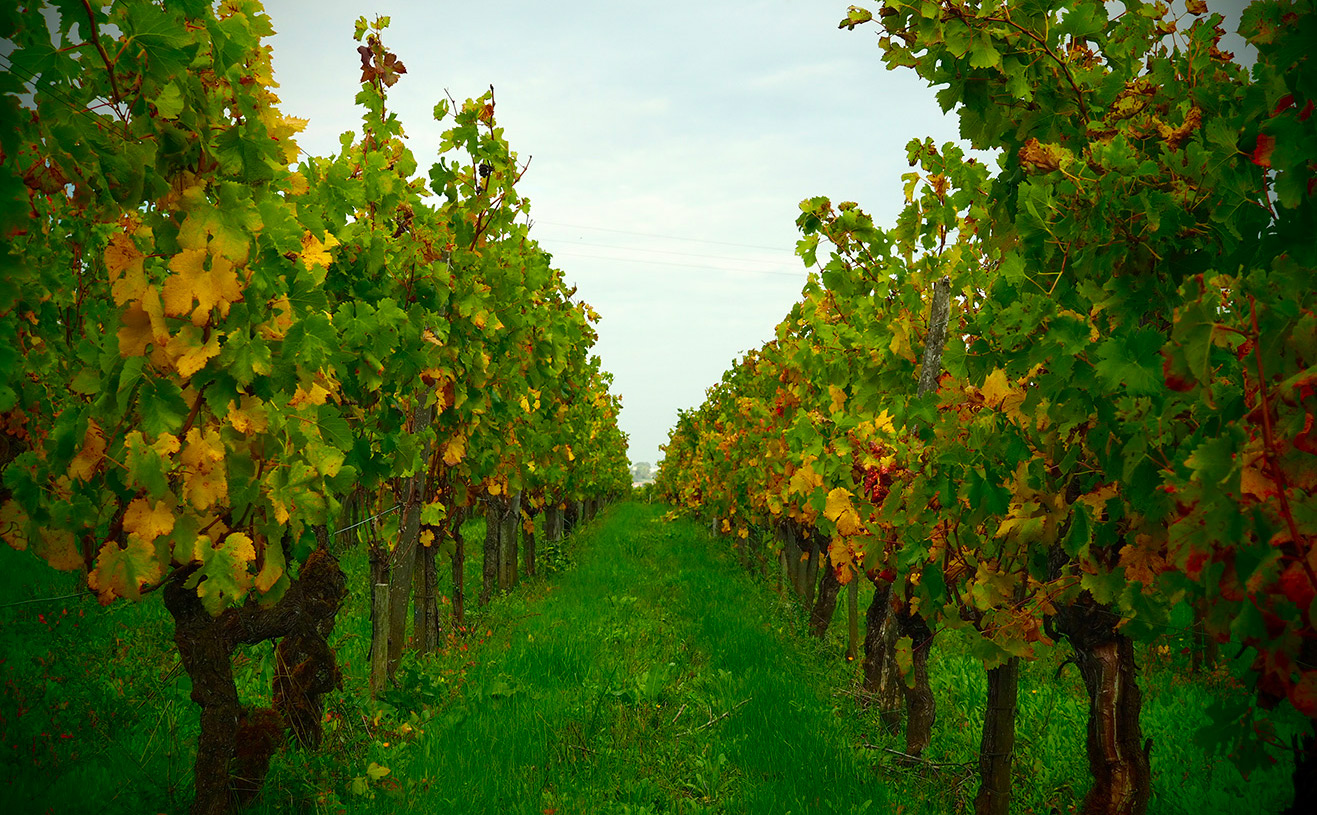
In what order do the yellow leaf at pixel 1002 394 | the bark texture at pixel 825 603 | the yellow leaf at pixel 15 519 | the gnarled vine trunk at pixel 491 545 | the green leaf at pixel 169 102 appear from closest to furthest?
the green leaf at pixel 169 102 → the yellow leaf at pixel 15 519 → the yellow leaf at pixel 1002 394 → the bark texture at pixel 825 603 → the gnarled vine trunk at pixel 491 545

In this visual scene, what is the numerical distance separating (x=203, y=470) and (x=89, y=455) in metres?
0.39

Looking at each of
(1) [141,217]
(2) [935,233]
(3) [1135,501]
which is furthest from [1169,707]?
(1) [141,217]

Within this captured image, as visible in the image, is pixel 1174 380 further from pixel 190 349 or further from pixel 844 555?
pixel 844 555

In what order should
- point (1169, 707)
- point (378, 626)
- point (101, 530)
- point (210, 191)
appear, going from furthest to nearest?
point (1169, 707), point (378, 626), point (101, 530), point (210, 191)

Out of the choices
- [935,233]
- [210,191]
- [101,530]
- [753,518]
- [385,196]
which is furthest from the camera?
[753,518]

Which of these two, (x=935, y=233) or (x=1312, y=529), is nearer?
(x=1312, y=529)

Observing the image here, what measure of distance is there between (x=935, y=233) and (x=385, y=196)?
405 centimetres

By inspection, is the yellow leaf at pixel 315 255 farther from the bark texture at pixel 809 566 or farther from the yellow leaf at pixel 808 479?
the bark texture at pixel 809 566

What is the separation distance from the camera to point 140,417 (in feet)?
8.52

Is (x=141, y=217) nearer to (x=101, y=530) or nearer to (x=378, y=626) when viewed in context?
(x=101, y=530)

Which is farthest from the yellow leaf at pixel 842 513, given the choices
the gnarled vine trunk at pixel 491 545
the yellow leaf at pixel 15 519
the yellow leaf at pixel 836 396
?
the gnarled vine trunk at pixel 491 545

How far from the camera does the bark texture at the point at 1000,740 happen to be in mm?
4051

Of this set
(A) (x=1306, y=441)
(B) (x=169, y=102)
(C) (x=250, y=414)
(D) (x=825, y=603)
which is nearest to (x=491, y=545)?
(D) (x=825, y=603)

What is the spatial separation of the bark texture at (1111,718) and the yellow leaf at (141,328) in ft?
13.6
